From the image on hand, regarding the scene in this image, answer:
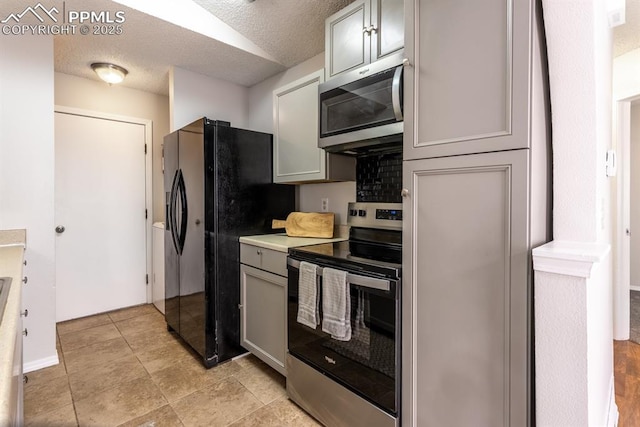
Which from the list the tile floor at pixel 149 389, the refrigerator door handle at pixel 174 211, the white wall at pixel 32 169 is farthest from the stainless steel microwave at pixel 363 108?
the white wall at pixel 32 169

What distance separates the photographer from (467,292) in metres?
1.18

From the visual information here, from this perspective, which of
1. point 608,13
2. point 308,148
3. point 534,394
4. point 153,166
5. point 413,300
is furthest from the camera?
point 153,166

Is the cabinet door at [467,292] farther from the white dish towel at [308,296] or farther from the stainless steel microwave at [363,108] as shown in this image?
the white dish towel at [308,296]

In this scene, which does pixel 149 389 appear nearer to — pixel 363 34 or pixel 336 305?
pixel 336 305

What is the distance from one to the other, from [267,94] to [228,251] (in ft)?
5.50

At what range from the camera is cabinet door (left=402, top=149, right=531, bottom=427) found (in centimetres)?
106

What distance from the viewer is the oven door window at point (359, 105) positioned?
1560 millimetres

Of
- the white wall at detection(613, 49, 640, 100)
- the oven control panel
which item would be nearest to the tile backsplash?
the oven control panel

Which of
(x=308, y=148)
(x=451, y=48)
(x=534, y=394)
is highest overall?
(x=451, y=48)

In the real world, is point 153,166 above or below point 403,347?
above

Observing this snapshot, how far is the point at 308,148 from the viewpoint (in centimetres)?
227

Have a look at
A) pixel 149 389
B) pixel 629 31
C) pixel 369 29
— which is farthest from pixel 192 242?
pixel 629 31

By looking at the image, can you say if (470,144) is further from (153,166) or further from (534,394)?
(153,166)

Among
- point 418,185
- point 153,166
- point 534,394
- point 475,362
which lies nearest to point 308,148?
point 418,185
